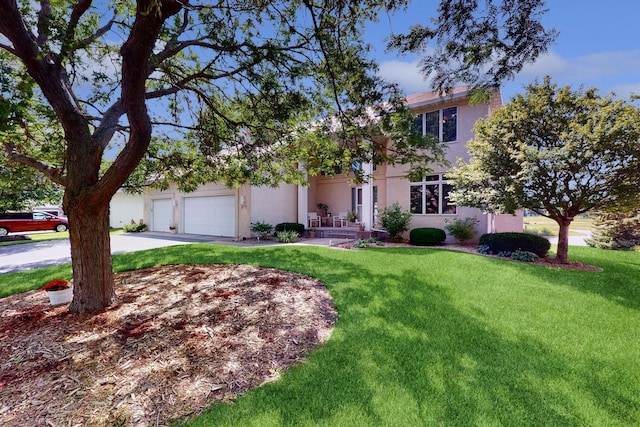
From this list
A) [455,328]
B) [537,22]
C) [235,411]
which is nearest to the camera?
[235,411]

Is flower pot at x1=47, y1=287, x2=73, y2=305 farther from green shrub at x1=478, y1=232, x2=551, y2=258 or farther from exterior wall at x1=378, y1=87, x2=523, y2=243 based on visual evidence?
green shrub at x1=478, y1=232, x2=551, y2=258

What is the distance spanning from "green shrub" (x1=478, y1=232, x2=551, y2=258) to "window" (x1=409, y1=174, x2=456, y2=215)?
118 inches

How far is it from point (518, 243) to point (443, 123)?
6236 millimetres

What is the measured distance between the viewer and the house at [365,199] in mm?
12258

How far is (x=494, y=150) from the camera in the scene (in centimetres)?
851

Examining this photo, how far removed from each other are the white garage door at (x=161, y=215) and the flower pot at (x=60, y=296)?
14063mm

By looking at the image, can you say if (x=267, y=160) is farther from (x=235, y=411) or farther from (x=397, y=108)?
(x=235, y=411)

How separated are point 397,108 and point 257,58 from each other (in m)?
2.52

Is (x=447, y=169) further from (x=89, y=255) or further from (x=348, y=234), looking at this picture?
(x=89, y=255)

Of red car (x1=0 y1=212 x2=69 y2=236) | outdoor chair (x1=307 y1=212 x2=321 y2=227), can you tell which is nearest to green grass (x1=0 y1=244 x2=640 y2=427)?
outdoor chair (x1=307 y1=212 x2=321 y2=227)

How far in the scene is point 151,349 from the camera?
3.41m

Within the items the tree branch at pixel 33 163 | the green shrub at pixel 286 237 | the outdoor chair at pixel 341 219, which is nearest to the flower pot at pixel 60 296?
the tree branch at pixel 33 163

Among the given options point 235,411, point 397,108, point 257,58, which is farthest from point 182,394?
point 257,58

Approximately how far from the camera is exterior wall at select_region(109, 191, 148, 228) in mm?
23336
